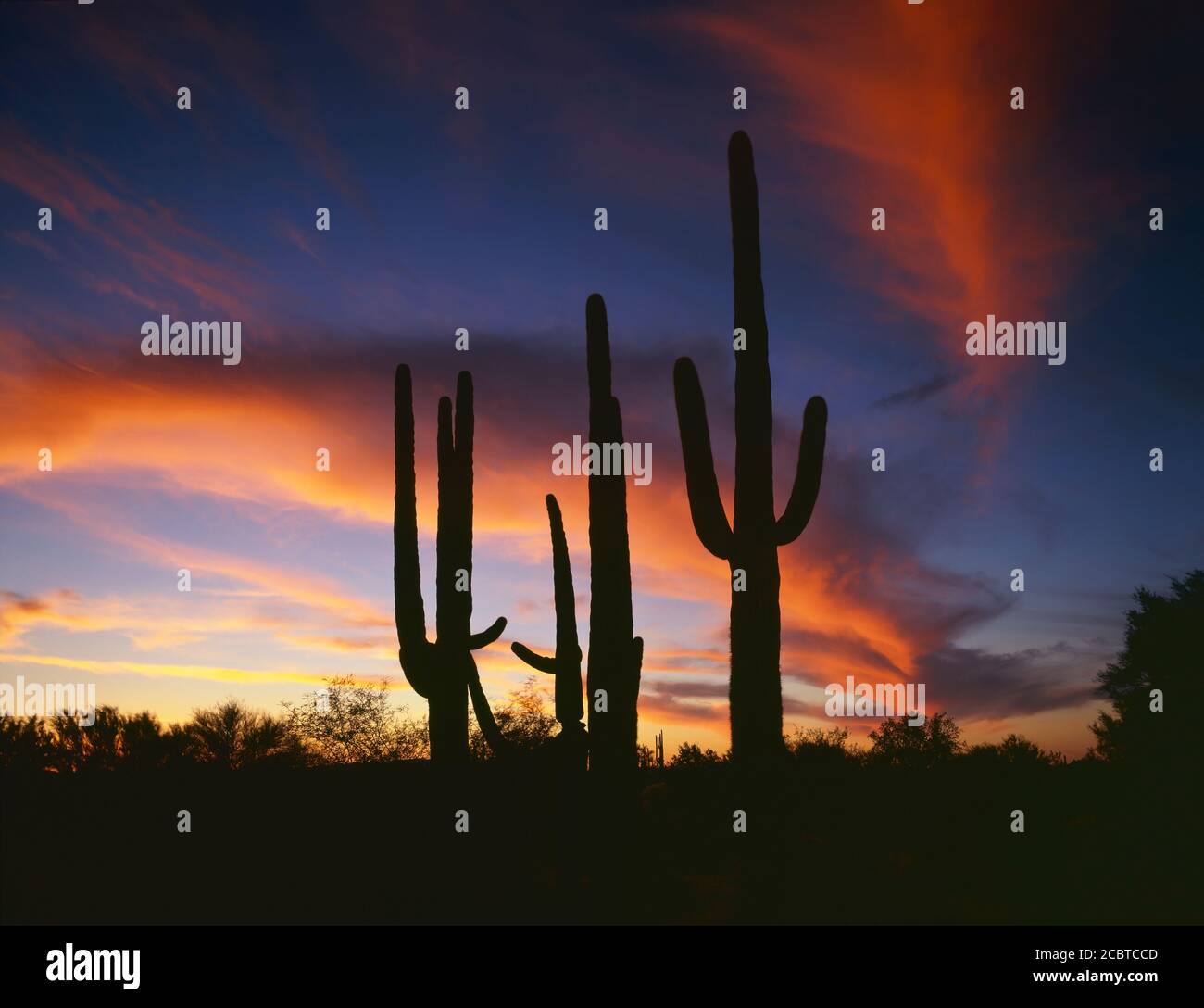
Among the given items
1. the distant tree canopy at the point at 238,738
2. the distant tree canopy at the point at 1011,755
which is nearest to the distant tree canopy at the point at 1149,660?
the distant tree canopy at the point at 1011,755

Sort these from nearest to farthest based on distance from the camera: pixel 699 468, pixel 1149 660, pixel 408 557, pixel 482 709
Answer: pixel 699 468, pixel 408 557, pixel 482 709, pixel 1149 660

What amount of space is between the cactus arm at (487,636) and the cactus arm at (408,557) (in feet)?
3.24

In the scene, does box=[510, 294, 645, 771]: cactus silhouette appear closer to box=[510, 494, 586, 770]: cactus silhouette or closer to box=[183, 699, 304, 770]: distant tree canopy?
box=[510, 494, 586, 770]: cactus silhouette

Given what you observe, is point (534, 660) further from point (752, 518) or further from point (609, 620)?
point (752, 518)

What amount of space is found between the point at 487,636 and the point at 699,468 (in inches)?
291

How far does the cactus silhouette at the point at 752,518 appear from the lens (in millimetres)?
15367

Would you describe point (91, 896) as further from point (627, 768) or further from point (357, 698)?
point (357, 698)

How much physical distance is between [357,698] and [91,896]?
83.1 feet

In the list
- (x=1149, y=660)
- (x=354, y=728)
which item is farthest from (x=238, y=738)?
(x=1149, y=660)

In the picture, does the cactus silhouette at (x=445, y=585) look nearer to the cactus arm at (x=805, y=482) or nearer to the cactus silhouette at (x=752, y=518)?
the cactus silhouette at (x=752, y=518)

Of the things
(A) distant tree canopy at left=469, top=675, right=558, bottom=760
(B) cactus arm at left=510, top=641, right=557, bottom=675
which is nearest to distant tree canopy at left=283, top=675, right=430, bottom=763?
(A) distant tree canopy at left=469, top=675, right=558, bottom=760

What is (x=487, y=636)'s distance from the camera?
21.0 metres

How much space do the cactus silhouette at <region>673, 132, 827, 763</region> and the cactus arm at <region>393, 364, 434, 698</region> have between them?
254 inches
